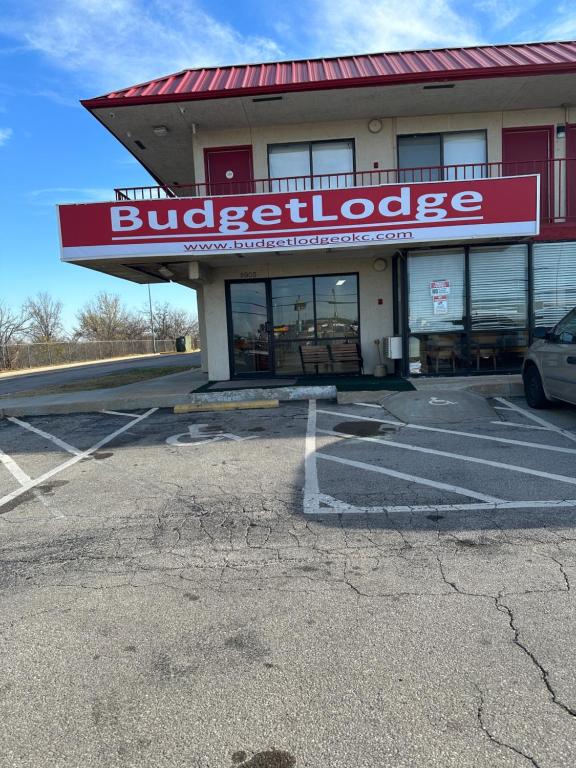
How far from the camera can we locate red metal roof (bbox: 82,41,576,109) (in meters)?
10.6

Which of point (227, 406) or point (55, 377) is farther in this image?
point (55, 377)

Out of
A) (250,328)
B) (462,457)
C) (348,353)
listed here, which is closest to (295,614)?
(462,457)

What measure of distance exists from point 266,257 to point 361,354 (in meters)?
3.57

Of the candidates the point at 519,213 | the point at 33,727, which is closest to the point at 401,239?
the point at 519,213

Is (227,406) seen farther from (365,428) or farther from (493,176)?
(493,176)

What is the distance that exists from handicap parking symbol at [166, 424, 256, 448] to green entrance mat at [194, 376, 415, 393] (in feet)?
9.38

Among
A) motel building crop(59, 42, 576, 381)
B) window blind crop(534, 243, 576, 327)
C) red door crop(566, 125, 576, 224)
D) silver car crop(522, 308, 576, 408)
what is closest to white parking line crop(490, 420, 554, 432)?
silver car crop(522, 308, 576, 408)

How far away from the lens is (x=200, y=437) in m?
8.11

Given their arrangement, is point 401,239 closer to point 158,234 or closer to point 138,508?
point 158,234

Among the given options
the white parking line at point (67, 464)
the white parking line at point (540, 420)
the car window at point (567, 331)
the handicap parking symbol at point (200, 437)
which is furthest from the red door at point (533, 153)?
the white parking line at point (67, 464)

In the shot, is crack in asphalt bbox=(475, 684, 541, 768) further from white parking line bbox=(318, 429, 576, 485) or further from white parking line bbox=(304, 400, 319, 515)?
white parking line bbox=(318, 429, 576, 485)

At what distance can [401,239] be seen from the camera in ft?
35.3

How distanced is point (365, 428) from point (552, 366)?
3060mm

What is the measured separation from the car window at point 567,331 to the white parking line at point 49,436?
7.49 m
